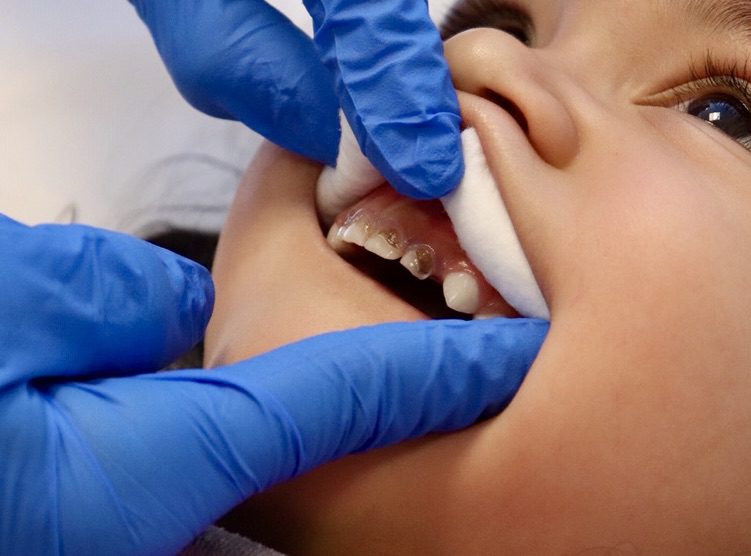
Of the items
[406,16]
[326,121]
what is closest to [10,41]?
[326,121]

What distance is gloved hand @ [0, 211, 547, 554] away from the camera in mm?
612

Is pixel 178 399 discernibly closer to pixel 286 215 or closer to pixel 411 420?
pixel 411 420

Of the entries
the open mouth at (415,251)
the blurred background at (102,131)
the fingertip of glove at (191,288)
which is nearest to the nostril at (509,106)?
the open mouth at (415,251)

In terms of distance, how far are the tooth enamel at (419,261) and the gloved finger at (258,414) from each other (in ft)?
0.39

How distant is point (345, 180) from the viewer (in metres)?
0.98

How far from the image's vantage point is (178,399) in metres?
0.67

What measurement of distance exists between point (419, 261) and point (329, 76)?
0.26 m

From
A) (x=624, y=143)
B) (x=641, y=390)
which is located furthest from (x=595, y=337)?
(x=624, y=143)

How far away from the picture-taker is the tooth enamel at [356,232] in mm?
920

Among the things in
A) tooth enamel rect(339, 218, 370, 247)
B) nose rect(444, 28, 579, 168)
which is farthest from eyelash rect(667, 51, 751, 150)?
tooth enamel rect(339, 218, 370, 247)

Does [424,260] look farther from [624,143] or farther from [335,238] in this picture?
[624,143]

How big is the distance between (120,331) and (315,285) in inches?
10.4

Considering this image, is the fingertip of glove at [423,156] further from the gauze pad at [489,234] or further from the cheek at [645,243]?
the cheek at [645,243]

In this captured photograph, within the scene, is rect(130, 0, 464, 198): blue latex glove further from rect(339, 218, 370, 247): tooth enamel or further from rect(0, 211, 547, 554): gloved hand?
rect(0, 211, 547, 554): gloved hand
